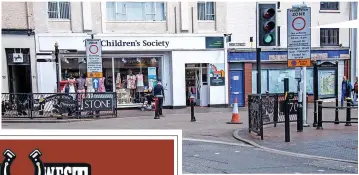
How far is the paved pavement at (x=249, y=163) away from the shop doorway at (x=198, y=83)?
11141 mm

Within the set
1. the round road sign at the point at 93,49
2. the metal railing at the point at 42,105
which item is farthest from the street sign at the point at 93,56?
the metal railing at the point at 42,105

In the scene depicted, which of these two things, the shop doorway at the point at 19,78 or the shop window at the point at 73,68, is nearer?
the shop doorway at the point at 19,78

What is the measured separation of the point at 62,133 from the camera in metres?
2.43

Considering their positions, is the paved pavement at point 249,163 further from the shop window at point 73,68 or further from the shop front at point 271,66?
the shop front at point 271,66

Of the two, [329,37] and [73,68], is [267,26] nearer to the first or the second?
[73,68]

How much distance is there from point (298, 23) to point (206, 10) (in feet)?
30.4

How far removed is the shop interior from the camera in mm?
17703

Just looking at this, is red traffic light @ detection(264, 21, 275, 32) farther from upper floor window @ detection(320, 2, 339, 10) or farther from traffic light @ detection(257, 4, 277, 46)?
upper floor window @ detection(320, 2, 339, 10)

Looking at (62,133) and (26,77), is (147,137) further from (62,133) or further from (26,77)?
(26,77)

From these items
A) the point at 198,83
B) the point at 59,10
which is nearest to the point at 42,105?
the point at 59,10

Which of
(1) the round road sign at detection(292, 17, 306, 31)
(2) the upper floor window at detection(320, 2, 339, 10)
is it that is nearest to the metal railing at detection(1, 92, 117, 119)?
(1) the round road sign at detection(292, 17, 306, 31)

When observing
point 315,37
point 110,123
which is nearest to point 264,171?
point 110,123

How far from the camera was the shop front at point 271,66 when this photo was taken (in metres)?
18.7

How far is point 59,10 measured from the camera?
1678cm
